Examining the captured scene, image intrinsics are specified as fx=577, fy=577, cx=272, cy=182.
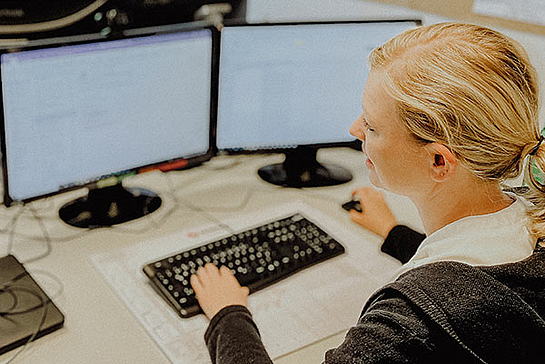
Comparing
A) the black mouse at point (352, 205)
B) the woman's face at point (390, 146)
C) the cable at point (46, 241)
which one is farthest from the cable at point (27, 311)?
the black mouse at point (352, 205)

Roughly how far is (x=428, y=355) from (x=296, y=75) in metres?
0.84

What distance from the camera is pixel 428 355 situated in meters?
0.68

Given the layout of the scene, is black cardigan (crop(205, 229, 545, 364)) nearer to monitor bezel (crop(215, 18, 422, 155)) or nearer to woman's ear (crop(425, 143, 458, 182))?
woman's ear (crop(425, 143, 458, 182))

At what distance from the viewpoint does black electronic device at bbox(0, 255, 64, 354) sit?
891 mm

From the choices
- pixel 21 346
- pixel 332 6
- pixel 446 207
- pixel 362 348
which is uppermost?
pixel 332 6

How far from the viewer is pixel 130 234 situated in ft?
4.00

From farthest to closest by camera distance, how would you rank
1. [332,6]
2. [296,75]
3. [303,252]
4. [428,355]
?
1. [332,6]
2. [296,75]
3. [303,252]
4. [428,355]

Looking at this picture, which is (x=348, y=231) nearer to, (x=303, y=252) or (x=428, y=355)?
(x=303, y=252)

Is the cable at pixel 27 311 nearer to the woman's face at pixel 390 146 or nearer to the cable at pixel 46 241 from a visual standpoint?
the cable at pixel 46 241

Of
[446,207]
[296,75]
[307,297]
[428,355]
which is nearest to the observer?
[428,355]

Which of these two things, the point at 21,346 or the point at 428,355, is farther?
the point at 21,346

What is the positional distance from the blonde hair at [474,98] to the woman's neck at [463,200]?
0.08 feet

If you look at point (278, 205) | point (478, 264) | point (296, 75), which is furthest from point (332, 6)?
point (478, 264)

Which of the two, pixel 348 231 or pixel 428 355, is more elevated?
pixel 428 355
